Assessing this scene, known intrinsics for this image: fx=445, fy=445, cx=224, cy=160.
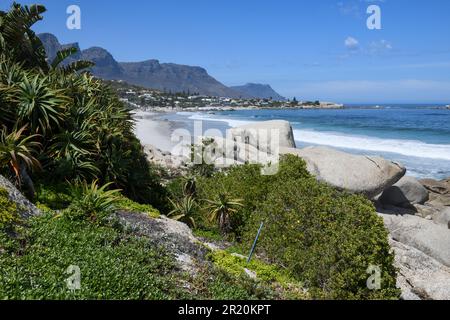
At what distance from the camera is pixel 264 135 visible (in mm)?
24609

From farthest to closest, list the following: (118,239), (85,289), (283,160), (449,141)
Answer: (449,141), (283,160), (118,239), (85,289)

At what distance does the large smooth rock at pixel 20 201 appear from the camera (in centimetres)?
820

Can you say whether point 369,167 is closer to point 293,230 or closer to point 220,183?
point 220,183

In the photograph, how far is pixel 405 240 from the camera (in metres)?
15.2

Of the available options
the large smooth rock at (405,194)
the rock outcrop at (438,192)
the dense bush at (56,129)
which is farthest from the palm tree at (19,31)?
the rock outcrop at (438,192)

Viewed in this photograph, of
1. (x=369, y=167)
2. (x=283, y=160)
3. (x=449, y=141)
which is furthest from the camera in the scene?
(x=449, y=141)

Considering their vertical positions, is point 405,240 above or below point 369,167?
below

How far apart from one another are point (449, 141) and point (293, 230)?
42116mm

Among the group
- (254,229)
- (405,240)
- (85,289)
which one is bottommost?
(405,240)

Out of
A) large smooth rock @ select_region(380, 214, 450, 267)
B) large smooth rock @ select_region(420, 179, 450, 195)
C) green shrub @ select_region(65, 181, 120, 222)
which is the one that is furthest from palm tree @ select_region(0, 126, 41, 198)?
large smooth rock @ select_region(420, 179, 450, 195)

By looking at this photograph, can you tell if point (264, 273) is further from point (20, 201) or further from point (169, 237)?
point (20, 201)

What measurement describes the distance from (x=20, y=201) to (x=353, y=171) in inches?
494

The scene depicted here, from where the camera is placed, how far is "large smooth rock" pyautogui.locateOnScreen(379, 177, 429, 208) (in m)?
20.0
